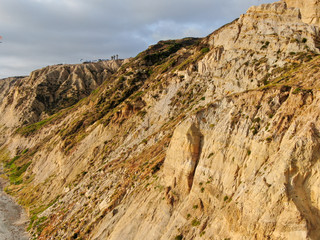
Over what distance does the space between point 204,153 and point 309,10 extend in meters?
25.6

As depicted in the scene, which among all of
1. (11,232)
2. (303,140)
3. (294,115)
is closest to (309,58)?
(294,115)

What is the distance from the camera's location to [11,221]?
42750mm

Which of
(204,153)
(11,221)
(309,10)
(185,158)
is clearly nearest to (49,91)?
(11,221)

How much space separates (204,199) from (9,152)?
8812 centimetres

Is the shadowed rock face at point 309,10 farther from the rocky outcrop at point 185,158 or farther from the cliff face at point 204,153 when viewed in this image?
the rocky outcrop at point 185,158

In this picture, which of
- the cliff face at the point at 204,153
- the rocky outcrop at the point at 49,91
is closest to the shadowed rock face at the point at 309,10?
the cliff face at the point at 204,153

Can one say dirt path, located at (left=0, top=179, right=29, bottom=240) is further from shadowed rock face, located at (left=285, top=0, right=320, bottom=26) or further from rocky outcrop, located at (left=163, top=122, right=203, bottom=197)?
shadowed rock face, located at (left=285, top=0, right=320, bottom=26)

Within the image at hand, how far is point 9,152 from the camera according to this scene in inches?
3425

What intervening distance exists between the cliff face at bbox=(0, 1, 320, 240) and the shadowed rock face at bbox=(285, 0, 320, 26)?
2.90 feet

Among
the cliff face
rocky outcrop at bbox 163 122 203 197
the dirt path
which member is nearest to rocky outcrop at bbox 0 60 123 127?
the cliff face

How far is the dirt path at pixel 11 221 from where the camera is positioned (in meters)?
37.7

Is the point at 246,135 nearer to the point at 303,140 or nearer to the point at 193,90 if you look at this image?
the point at 303,140

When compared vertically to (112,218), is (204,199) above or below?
above

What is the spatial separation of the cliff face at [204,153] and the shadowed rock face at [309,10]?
A: 34.8 inches
